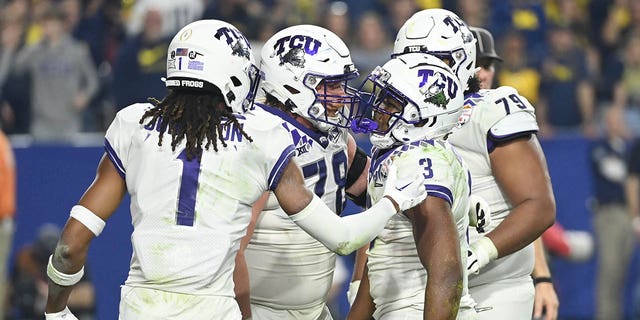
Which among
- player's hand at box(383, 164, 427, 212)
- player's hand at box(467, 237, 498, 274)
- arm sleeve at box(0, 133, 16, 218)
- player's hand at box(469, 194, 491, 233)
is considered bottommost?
arm sleeve at box(0, 133, 16, 218)

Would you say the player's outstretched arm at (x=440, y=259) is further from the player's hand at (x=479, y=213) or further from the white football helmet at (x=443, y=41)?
the white football helmet at (x=443, y=41)

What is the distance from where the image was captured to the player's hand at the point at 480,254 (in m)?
4.48

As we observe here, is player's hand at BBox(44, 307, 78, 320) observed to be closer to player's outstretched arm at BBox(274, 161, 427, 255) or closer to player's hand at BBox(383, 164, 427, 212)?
player's outstretched arm at BBox(274, 161, 427, 255)

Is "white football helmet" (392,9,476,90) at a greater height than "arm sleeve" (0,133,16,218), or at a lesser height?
greater

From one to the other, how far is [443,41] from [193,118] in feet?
4.14

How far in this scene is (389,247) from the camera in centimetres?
422

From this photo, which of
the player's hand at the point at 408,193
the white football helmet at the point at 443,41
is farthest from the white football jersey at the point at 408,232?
the white football helmet at the point at 443,41

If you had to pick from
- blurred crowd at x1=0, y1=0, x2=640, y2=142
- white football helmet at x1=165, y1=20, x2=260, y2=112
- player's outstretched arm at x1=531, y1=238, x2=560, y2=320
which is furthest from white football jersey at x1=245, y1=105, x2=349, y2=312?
blurred crowd at x1=0, y1=0, x2=640, y2=142

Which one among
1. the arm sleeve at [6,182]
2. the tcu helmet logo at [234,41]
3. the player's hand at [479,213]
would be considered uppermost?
the tcu helmet logo at [234,41]

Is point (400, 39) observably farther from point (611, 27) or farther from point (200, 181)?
point (611, 27)

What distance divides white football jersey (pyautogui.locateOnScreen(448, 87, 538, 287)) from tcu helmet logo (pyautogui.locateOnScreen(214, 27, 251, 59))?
104cm

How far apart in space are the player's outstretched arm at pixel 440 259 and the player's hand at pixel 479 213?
0.51 metres

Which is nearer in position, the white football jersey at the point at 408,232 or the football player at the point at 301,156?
the white football jersey at the point at 408,232

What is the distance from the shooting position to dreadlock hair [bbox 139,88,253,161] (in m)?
3.98
